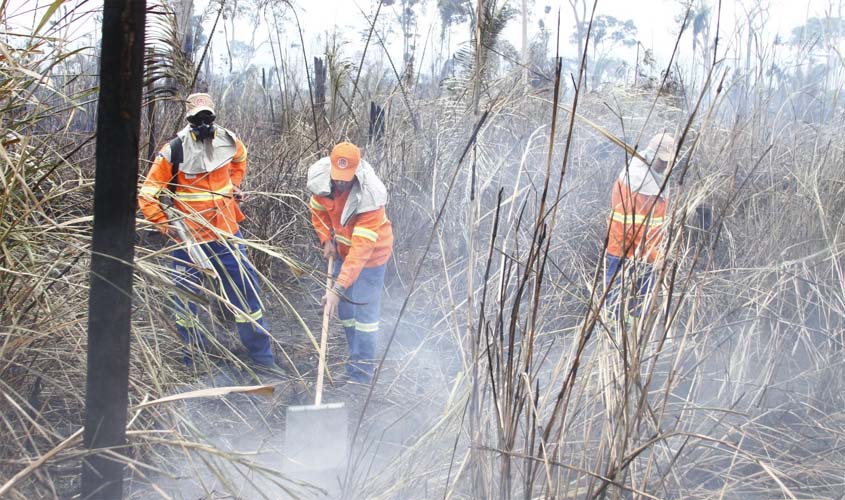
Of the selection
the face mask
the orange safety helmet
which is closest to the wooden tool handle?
the orange safety helmet

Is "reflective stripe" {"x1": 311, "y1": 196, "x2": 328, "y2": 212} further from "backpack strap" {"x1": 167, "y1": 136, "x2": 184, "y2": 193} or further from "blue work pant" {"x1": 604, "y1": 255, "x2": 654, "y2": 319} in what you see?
"blue work pant" {"x1": 604, "y1": 255, "x2": 654, "y2": 319}

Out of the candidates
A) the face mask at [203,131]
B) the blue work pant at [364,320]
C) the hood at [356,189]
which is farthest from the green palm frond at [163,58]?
the blue work pant at [364,320]

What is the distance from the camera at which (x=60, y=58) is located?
1894mm

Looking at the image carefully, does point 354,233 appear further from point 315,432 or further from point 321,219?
point 315,432

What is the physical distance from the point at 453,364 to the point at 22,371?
2.99m

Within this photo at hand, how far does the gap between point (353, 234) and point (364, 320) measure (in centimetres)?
74

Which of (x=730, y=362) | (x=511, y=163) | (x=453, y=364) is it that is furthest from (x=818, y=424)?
(x=511, y=163)

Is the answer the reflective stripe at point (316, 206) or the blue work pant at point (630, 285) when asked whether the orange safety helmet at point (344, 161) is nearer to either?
the reflective stripe at point (316, 206)

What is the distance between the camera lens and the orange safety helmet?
4156 mm

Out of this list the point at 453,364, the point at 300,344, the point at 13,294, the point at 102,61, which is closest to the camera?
the point at 102,61

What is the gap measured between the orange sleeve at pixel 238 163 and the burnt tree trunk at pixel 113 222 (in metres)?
3.39

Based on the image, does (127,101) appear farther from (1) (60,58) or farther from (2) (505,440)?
(2) (505,440)

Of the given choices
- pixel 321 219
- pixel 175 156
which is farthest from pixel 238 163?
pixel 321 219

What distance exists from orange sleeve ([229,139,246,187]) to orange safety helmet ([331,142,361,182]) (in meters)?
0.83
